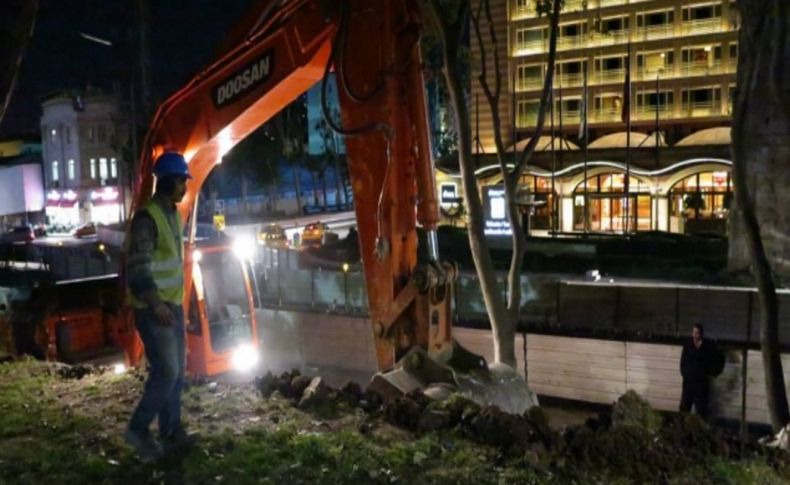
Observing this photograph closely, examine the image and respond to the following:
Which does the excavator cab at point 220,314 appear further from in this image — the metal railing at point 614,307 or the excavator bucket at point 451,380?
the excavator bucket at point 451,380

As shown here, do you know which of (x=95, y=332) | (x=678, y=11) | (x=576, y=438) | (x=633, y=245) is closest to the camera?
(x=576, y=438)

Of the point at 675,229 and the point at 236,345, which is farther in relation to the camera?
the point at 675,229

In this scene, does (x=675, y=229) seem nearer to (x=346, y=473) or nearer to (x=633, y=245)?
(x=633, y=245)

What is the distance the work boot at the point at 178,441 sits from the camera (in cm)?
598

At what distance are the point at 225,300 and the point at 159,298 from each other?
633cm

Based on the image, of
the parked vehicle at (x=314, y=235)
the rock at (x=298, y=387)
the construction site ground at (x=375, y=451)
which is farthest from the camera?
the parked vehicle at (x=314, y=235)

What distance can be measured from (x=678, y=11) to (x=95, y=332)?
154 ft

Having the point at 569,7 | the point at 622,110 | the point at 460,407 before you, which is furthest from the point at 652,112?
the point at 460,407

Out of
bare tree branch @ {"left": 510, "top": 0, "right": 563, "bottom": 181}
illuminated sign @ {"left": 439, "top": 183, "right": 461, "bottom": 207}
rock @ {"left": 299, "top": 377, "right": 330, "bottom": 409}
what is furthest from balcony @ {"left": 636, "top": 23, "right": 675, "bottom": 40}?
rock @ {"left": 299, "top": 377, "right": 330, "bottom": 409}

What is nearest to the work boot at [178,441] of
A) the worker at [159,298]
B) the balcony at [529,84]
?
the worker at [159,298]

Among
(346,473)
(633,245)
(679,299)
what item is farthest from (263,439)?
(633,245)

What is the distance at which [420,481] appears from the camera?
530 centimetres

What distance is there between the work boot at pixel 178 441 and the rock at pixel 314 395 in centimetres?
130

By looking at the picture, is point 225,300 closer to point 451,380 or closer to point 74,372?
point 74,372
